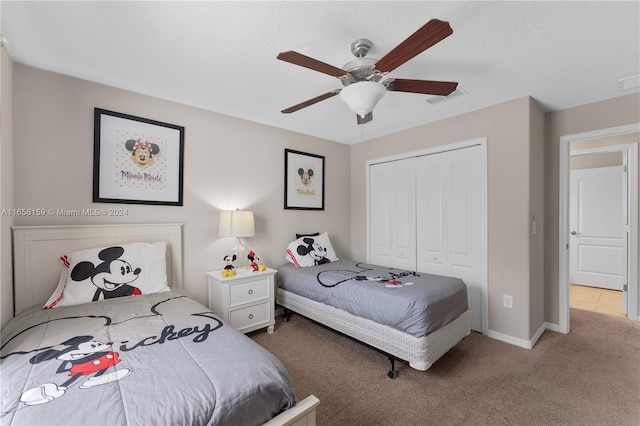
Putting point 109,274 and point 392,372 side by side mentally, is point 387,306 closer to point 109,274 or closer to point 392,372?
point 392,372

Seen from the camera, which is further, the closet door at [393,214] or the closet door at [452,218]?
the closet door at [393,214]

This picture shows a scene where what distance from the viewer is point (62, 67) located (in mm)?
2105

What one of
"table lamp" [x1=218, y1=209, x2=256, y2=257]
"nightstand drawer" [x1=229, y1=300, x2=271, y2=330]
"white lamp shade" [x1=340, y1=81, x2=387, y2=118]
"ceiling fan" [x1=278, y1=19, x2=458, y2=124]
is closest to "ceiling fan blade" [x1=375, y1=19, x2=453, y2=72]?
"ceiling fan" [x1=278, y1=19, x2=458, y2=124]

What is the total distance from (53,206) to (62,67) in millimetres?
1054

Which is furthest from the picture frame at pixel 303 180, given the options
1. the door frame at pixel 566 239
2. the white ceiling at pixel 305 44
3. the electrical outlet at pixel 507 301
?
the door frame at pixel 566 239

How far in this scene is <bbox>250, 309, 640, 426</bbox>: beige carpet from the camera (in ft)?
5.82

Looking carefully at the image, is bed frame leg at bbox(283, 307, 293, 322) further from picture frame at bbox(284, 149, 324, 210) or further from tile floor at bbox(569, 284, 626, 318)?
tile floor at bbox(569, 284, 626, 318)

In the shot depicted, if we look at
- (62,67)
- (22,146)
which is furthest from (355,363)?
(62,67)

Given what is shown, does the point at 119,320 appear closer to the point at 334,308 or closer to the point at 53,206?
the point at 53,206

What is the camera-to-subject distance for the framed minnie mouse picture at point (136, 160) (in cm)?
235

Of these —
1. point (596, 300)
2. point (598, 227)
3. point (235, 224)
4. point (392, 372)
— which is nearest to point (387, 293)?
point (392, 372)

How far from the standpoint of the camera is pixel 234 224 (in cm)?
284

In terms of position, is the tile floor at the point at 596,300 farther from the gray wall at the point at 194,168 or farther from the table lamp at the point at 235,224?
the table lamp at the point at 235,224

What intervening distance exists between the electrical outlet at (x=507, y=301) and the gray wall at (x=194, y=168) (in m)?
2.15
